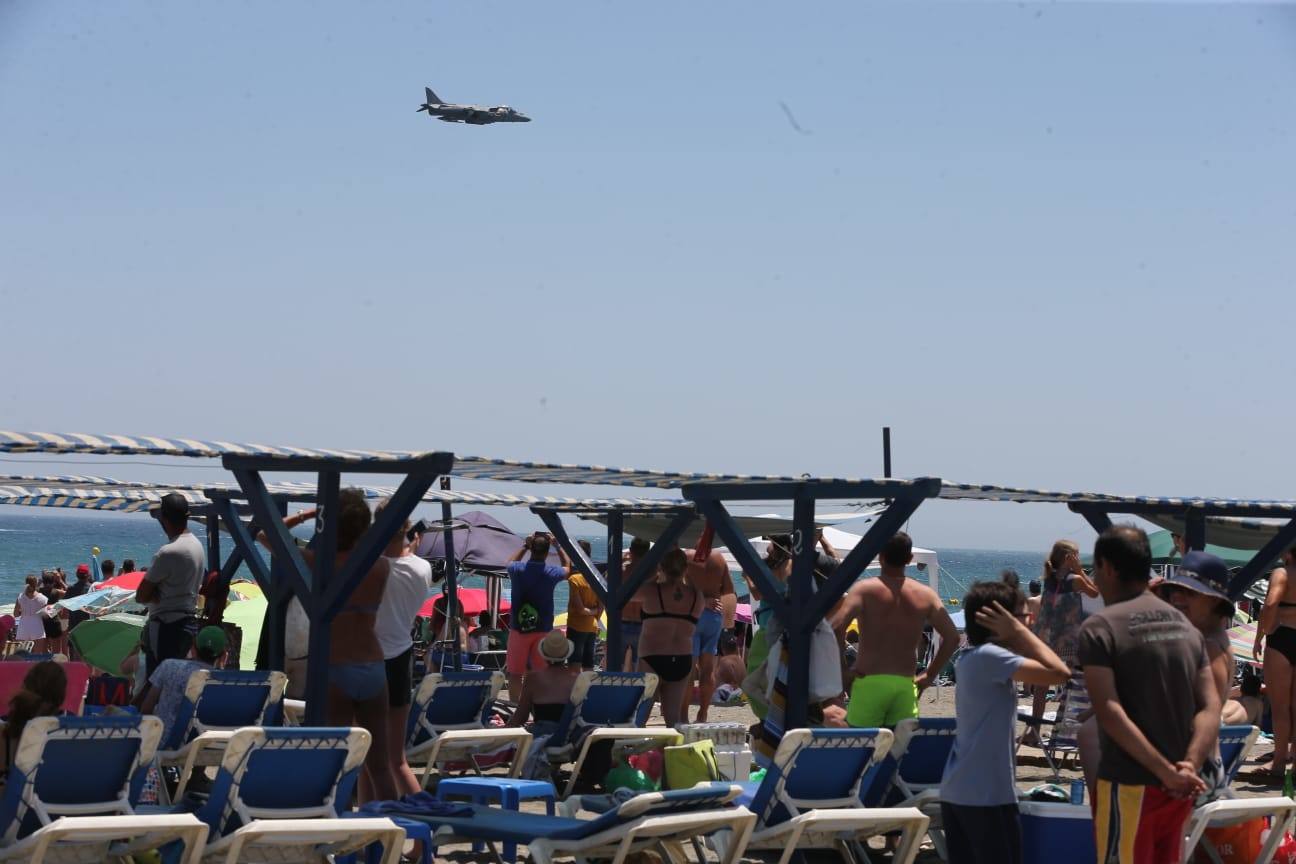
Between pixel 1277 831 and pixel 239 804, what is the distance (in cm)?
406

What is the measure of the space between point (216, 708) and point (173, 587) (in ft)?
6.09

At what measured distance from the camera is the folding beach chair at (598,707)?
909 centimetres

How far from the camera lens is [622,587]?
12.5 metres

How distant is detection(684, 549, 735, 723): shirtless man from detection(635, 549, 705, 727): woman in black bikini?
2.80ft

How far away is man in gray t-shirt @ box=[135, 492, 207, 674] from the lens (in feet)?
32.0

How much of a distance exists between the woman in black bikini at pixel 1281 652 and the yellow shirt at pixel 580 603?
16.9ft

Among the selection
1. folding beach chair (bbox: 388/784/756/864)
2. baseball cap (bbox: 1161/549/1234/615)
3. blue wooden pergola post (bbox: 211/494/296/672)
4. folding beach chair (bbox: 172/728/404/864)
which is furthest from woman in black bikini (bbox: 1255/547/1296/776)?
folding beach chair (bbox: 172/728/404/864)

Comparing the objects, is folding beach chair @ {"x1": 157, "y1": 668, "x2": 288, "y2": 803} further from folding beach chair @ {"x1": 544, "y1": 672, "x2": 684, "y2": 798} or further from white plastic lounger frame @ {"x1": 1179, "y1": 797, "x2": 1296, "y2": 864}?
white plastic lounger frame @ {"x1": 1179, "y1": 797, "x2": 1296, "y2": 864}

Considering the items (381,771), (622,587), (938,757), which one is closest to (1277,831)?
(938,757)

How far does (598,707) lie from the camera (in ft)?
30.3

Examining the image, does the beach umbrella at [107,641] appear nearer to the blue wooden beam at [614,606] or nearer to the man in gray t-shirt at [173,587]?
the man in gray t-shirt at [173,587]

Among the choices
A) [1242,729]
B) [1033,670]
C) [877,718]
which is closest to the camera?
[1033,670]

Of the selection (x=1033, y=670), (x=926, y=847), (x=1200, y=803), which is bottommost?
(x=926, y=847)

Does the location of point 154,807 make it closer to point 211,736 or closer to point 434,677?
point 211,736
